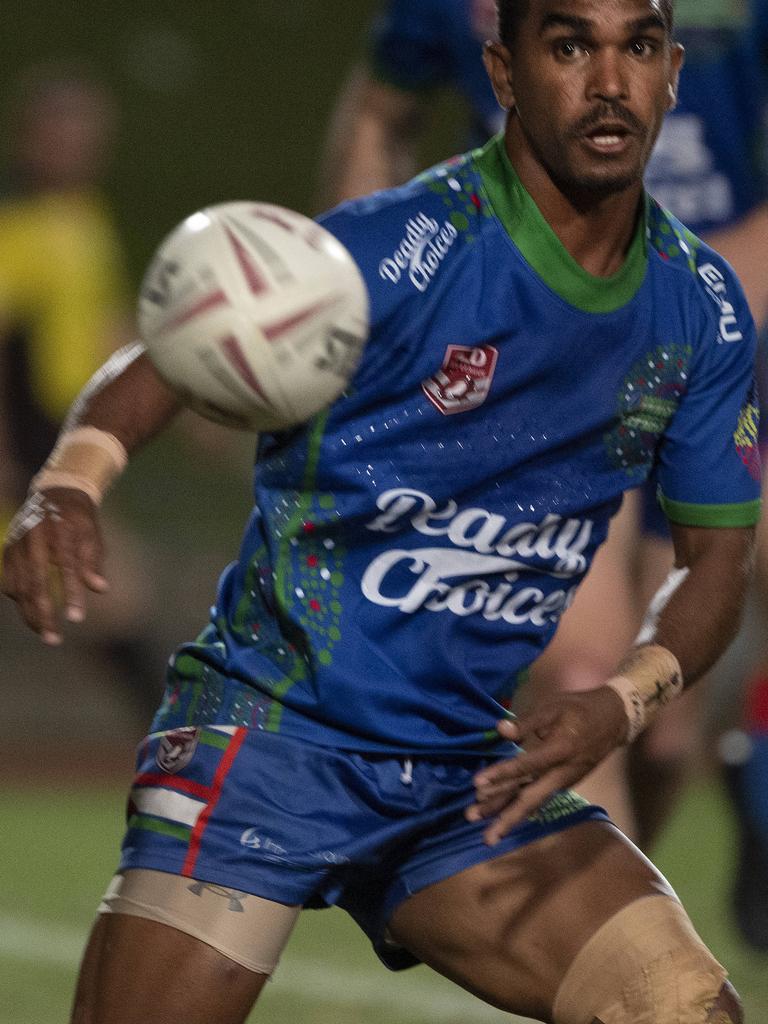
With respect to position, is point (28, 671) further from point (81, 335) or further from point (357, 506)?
point (357, 506)

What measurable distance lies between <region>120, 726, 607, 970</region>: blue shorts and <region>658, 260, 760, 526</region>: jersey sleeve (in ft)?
1.67

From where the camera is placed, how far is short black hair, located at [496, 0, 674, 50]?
275 cm

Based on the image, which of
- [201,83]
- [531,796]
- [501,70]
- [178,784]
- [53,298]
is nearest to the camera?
[531,796]

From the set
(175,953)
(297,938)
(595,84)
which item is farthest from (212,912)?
(297,938)

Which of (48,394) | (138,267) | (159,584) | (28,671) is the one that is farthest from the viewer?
(138,267)

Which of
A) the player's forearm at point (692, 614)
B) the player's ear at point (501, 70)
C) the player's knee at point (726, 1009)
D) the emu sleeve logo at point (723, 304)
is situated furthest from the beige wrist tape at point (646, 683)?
the player's ear at point (501, 70)

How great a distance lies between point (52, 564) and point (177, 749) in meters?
0.44

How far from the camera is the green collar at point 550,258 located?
275cm

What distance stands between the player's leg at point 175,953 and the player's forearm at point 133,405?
0.59 metres

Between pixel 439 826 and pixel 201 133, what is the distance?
9056mm

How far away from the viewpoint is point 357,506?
8.93 ft

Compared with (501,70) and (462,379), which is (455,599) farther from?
(501,70)

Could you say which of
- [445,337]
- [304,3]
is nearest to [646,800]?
[445,337]

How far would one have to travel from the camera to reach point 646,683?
8.99 ft
